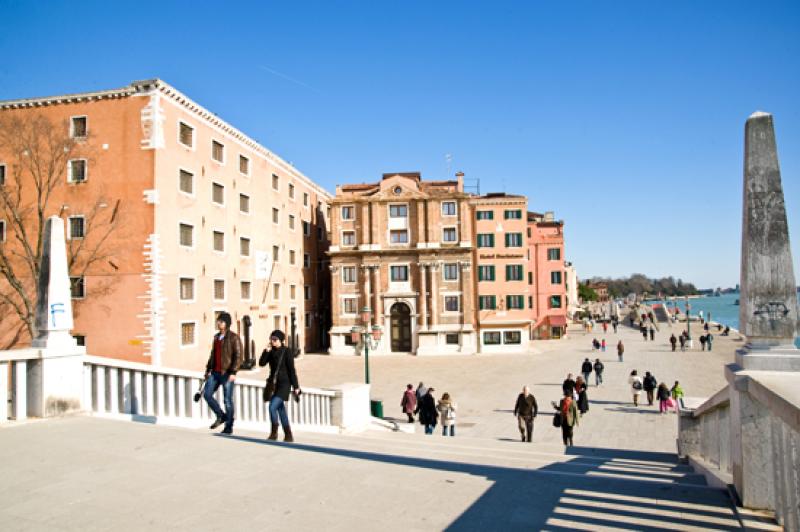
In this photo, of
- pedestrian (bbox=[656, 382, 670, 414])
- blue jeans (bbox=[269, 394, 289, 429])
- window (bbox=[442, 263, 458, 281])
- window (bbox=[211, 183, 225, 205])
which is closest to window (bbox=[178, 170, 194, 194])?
window (bbox=[211, 183, 225, 205])

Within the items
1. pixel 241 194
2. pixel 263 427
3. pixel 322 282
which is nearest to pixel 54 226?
pixel 263 427

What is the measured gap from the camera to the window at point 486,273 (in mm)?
48031

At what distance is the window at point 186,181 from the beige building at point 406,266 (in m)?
17.8

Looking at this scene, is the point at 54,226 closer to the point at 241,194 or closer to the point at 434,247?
the point at 241,194

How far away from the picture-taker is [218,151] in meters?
32.0

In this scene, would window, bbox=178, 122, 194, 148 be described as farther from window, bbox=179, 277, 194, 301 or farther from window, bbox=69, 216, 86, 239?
window, bbox=179, 277, 194, 301

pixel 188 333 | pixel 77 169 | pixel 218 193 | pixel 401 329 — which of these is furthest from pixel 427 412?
pixel 401 329

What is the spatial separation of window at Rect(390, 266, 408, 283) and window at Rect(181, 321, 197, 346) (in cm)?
2006

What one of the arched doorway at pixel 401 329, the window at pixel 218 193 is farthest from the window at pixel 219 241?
the arched doorway at pixel 401 329

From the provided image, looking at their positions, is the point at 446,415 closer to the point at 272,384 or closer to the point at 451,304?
the point at 272,384

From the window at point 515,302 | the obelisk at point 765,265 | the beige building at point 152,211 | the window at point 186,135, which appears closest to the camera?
the obelisk at point 765,265

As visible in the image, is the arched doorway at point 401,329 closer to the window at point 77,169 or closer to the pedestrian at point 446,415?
the window at point 77,169

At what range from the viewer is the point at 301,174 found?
45781mm

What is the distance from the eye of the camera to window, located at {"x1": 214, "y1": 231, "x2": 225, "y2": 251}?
102ft
